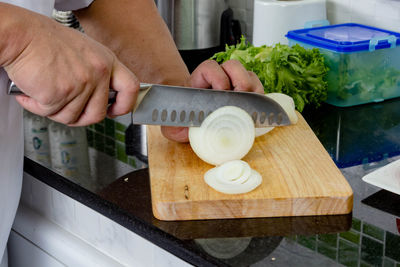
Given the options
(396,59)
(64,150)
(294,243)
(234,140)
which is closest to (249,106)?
(234,140)

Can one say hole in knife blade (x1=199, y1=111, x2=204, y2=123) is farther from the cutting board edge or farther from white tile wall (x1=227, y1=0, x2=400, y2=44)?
white tile wall (x1=227, y1=0, x2=400, y2=44)

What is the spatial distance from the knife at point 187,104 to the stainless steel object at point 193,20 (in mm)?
Answer: 748

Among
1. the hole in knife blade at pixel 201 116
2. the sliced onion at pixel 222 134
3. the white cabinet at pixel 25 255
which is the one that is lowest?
the white cabinet at pixel 25 255

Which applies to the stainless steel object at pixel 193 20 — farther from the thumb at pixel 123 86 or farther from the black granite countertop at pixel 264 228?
the thumb at pixel 123 86

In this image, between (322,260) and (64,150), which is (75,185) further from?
(322,260)

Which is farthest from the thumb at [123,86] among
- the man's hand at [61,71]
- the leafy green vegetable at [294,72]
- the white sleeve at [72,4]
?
the leafy green vegetable at [294,72]

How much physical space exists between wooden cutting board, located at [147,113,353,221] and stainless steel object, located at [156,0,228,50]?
2.35ft

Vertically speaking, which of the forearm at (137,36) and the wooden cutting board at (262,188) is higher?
the forearm at (137,36)

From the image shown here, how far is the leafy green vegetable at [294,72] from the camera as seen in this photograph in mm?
1294

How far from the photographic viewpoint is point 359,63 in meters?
1.33

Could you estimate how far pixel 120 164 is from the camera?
3.59 feet

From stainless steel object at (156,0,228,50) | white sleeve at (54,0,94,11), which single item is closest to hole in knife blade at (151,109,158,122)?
white sleeve at (54,0,94,11)

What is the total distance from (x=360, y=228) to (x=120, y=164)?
1.43 feet

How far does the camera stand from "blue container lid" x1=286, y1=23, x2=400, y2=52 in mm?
1307
